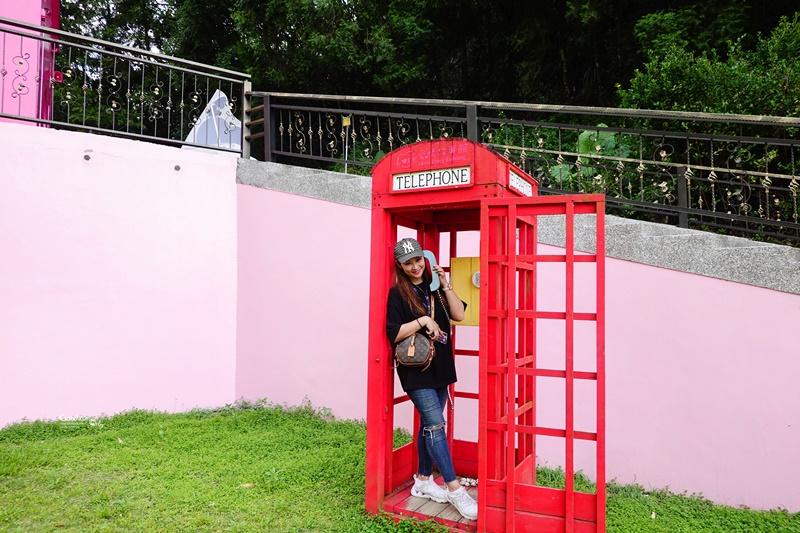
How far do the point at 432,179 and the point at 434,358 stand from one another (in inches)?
50.9

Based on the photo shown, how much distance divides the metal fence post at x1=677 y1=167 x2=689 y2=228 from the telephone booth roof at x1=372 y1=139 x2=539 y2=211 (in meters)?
2.09

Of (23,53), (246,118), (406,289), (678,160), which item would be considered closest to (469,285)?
(406,289)

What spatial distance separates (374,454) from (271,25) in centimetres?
1228

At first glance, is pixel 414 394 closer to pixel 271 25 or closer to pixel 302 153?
pixel 302 153

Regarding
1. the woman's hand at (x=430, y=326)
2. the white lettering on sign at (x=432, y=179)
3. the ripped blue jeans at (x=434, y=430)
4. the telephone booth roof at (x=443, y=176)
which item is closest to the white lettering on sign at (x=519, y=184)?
the telephone booth roof at (x=443, y=176)

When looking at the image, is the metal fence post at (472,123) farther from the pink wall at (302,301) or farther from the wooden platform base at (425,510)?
the wooden platform base at (425,510)

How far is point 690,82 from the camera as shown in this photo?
6543 mm

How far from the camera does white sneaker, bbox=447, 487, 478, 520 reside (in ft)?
13.1

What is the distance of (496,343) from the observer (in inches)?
154

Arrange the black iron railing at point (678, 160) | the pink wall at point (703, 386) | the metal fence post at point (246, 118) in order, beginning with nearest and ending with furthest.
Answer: the pink wall at point (703, 386)
the black iron railing at point (678, 160)
the metal fence post at point (246, 118)

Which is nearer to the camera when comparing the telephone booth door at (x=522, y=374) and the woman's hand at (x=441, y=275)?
the telephone booth door at (x=522, y=374)

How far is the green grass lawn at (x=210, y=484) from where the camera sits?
419 centimetres

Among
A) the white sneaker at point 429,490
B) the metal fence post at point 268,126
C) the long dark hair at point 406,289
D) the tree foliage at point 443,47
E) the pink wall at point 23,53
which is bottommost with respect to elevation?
the white sneaker at point 429,490

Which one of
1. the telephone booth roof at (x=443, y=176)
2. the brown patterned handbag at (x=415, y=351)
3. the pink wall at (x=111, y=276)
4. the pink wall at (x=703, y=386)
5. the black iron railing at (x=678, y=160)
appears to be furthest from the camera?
the pink wall at (x=111, y=276)
